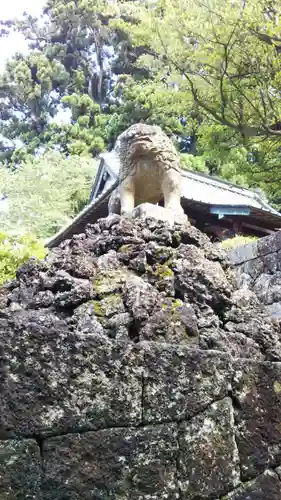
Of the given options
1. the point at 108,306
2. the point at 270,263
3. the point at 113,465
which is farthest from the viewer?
the point at 270,263

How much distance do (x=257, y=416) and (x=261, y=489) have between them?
0.97ft

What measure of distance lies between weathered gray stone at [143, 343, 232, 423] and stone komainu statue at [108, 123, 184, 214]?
4.00m

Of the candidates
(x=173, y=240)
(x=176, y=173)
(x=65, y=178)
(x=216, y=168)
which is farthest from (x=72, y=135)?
(x=173, y=240)

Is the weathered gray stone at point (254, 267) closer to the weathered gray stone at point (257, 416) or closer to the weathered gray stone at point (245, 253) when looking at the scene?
the weathered gray stone at point (245, 253)

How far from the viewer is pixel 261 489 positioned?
2.05 m

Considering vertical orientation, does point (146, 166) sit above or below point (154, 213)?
above

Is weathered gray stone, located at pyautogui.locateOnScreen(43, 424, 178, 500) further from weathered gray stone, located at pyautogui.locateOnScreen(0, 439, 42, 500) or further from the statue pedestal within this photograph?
the statue pedestal

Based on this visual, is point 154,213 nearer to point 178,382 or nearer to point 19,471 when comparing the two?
point 178,382

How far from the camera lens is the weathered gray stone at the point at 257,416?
205cm

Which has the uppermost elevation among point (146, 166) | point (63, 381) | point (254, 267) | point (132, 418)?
point (146, 166)

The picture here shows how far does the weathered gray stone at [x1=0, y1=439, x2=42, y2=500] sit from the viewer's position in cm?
155

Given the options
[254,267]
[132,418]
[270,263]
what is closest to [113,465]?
[132,418]

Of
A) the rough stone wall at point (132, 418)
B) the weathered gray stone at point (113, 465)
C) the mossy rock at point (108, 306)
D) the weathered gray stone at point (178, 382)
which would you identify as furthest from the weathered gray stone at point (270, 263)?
the weathered gray stone at point (113, 465)

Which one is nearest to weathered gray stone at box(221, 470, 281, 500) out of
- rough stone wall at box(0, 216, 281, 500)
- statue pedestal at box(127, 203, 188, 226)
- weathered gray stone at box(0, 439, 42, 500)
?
rough stone wall at box(0, 216, 281, 500)
